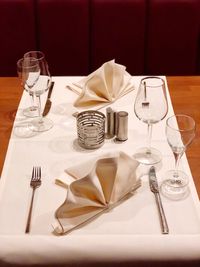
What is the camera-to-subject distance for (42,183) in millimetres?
1078

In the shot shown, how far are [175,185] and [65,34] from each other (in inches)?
45.0

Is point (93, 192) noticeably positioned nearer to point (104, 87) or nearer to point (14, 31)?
point (104, 87)

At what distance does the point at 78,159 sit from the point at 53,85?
1.44 ft

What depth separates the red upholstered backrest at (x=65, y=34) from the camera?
1.97m

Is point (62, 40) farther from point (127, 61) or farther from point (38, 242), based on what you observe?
point (38, 242)

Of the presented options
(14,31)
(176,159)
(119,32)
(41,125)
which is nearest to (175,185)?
(176,159)

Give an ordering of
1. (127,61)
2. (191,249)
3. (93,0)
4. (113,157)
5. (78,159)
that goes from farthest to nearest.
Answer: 1. (127,61)
2. (93,0)
3. (78,159)
4. (113,157)
5. (191,249)

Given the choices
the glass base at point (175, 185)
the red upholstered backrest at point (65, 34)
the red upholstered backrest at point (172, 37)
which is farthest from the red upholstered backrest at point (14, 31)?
the glass base at point (175, 185)

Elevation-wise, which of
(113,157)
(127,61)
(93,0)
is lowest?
(127,61)

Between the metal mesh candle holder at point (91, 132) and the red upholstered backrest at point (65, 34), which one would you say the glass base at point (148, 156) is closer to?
the metal mesh candle holder at point (91, 132)

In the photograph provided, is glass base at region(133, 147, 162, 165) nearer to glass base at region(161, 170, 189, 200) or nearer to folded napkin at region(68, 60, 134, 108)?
glass base at region(161, 170, 189, 200)

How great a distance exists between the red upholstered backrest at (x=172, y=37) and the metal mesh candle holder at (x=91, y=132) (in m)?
0.90

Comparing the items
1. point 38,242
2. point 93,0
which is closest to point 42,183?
point 38,242

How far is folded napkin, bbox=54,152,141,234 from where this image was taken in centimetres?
96
